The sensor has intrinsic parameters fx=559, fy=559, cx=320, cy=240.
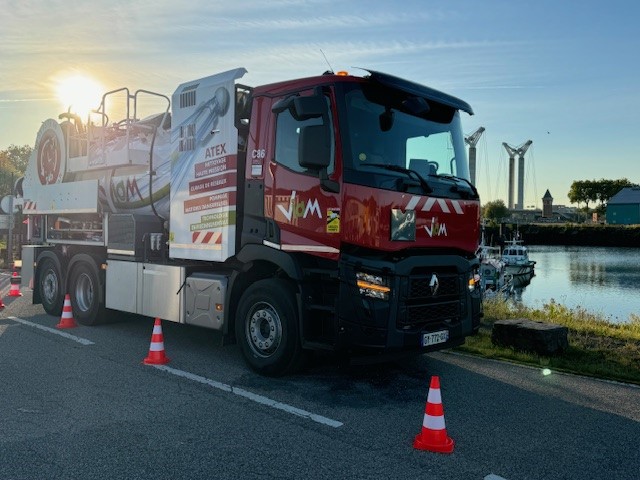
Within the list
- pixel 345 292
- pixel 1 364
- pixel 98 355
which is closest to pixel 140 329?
pixel 98 355

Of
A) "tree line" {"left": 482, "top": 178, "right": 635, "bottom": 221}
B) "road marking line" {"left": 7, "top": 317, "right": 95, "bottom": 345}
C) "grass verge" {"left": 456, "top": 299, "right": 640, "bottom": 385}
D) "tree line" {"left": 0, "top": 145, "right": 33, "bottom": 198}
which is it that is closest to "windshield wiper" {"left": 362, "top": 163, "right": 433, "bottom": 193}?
"grass verge" {"left": 456, "top": 299, "right": 640, "bottom": 385}

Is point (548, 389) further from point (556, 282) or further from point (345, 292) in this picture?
point (556, 282)

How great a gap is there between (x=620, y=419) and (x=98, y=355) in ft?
19.4

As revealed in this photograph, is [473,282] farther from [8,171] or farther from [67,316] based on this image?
[8,171]

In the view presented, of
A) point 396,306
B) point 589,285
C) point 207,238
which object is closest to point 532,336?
point 396,306

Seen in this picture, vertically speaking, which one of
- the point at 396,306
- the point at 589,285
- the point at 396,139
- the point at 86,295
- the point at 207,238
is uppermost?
the point at 396,139

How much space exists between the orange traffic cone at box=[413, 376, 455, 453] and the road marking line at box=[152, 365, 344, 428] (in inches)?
30.7

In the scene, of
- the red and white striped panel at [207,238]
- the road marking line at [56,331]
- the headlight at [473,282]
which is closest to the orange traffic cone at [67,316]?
the road marking line at [56,331]

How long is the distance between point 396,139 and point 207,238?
2.75m

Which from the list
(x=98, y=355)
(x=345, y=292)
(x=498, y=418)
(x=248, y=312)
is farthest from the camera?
(x=98, y=355)

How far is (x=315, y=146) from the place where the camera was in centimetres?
539

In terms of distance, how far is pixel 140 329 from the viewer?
8984mm

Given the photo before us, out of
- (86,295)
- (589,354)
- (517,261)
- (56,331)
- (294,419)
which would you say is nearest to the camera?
(294,419)

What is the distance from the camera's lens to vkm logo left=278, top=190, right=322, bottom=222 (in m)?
5.69
